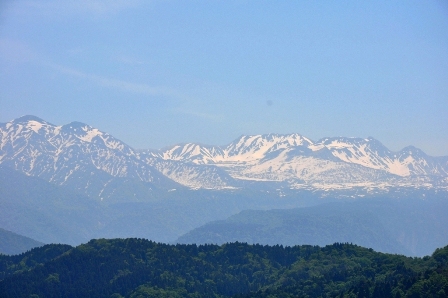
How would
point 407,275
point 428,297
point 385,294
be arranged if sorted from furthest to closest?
point 407,275
point 385,294
point 428,297

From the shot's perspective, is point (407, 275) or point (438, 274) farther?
point (407, 275)

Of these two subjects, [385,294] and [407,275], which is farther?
[407,275]

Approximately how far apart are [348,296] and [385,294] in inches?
336

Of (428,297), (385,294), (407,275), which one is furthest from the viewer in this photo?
(407,275)

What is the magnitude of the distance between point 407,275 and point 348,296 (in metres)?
15.7

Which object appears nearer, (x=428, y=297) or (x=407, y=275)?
(x=428, y=297)

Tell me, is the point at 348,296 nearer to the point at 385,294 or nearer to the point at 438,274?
the point at 385,294

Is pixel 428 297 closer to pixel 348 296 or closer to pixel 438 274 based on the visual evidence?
pixel 438 274

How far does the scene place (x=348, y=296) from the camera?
190750mm

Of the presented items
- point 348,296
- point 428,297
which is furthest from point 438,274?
point 348,296

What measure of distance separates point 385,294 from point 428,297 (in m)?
13.2

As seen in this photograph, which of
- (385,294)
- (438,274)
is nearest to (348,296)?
(385,294)

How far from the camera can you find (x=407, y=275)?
198000 millimetres

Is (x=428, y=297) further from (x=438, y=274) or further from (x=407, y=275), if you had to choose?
(x=407, y=275)
